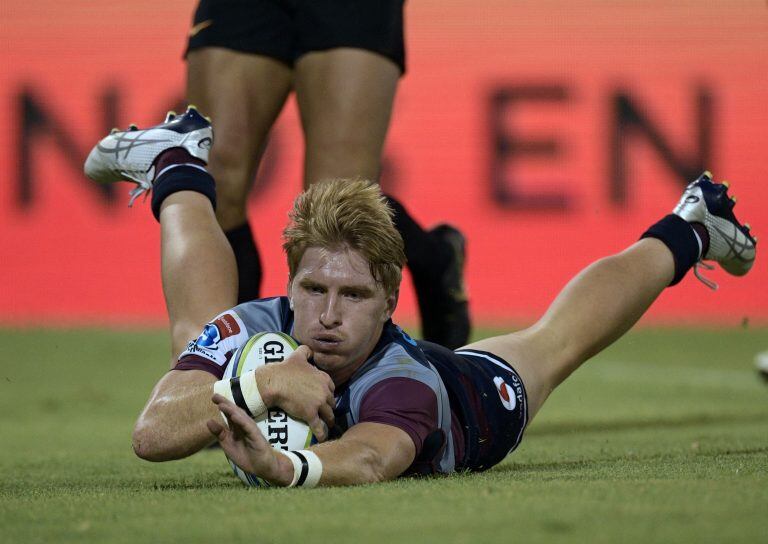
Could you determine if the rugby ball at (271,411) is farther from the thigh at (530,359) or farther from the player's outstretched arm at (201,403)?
the thigh at (530,359)

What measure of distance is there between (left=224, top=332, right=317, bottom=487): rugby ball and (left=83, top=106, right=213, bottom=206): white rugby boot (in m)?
1.01

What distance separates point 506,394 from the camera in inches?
116

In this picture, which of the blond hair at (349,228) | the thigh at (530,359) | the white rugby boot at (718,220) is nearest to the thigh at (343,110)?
the thigh at (530,359)

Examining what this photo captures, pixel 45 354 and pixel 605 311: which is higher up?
pixel 605 311

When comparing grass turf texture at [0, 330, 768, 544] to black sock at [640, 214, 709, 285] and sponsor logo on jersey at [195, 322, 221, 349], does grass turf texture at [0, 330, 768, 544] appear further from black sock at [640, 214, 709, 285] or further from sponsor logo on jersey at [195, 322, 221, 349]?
black sock at [640, 214, 709, 285]

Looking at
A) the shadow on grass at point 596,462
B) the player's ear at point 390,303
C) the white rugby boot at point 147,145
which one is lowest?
the shadow on grass at point 596,462

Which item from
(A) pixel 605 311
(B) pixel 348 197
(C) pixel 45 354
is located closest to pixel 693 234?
(A) pixel 605 311

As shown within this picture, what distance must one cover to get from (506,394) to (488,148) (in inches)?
235

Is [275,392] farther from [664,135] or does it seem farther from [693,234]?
[664,135]

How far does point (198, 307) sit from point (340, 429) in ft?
2.46

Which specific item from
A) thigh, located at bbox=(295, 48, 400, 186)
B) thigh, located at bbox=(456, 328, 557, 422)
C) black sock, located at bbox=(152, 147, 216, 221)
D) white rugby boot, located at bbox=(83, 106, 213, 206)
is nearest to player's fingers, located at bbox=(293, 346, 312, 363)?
thigh, located at bbox=(456, 328, 557, 422)

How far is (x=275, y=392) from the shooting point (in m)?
2.41

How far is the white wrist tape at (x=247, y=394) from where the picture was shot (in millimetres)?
2418

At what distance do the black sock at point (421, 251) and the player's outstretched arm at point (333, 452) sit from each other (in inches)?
66.8
